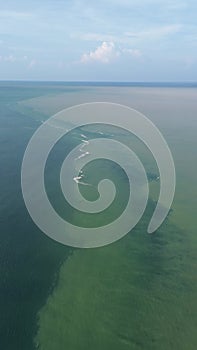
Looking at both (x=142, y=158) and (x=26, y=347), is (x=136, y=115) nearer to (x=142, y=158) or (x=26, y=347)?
(x=142, y=158)

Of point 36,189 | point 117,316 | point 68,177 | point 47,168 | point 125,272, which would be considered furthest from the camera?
point 47,168

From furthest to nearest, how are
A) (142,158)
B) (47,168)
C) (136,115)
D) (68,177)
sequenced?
(136,115), (142,158), (47,168), (68,177)

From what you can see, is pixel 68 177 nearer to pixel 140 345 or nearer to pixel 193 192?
pixel 193 192

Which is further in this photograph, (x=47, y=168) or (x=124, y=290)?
(x=47, y=168)

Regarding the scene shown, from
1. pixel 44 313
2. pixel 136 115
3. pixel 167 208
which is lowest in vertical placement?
pixel 136 115

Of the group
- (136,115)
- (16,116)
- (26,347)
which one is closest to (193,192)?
(26,347)

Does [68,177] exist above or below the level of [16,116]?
above

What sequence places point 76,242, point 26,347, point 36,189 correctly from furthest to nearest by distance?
1. point 36,189
2. point 76,242
3. point 26,347

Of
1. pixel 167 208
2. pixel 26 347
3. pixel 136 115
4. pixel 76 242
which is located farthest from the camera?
pixel 136 115

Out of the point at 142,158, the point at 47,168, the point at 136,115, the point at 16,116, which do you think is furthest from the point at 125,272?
the point at 136,115
